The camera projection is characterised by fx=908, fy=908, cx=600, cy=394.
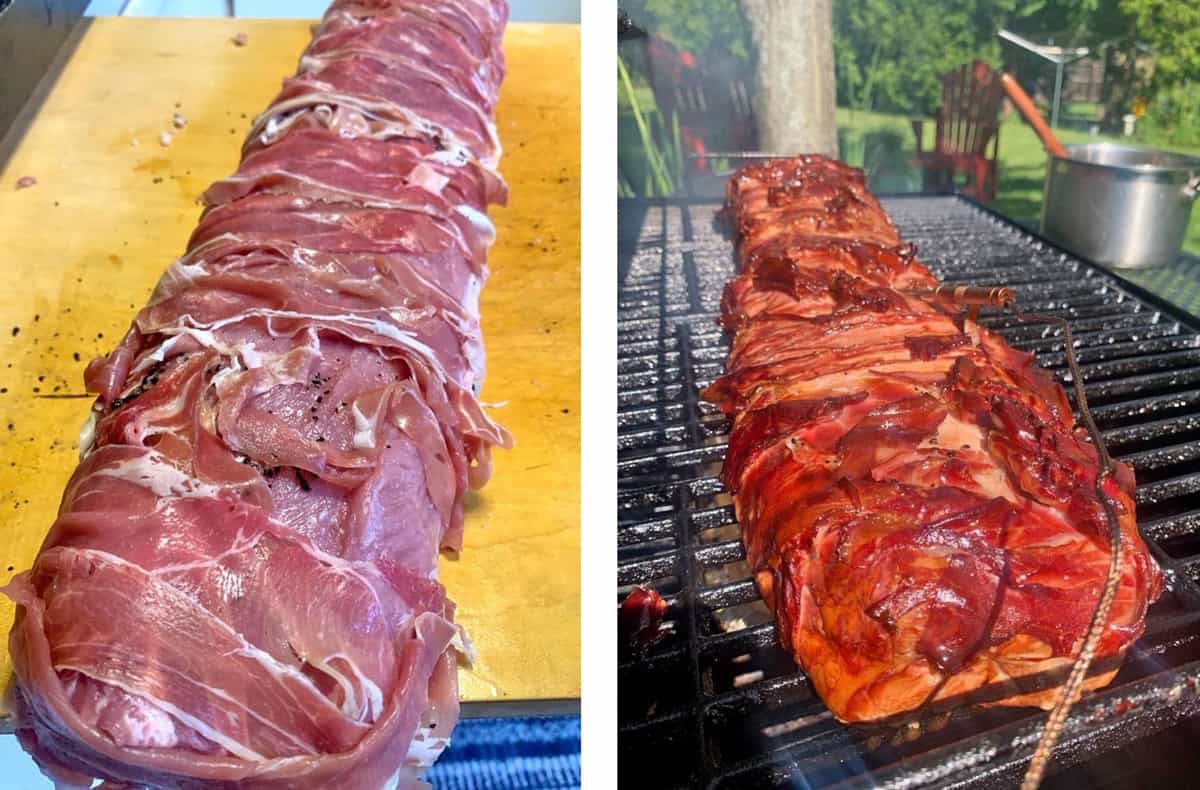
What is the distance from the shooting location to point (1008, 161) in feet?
7.68

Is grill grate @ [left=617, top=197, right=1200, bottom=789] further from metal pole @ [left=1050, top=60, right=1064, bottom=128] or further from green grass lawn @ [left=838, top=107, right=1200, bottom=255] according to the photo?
metal pole @ [left=1050, top=60, right=1064, bottom=128]

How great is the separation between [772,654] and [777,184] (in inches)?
46.5

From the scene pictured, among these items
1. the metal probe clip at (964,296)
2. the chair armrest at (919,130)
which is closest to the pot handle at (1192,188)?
the metal probe clip at (964,296)

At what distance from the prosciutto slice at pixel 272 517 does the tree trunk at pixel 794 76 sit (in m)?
0.72

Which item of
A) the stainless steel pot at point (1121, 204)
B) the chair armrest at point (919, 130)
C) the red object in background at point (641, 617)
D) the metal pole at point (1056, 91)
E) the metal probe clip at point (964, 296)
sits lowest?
the red object in background at point (641, 617)

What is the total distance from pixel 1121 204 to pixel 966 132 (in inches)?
30.1

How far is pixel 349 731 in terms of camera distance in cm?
89

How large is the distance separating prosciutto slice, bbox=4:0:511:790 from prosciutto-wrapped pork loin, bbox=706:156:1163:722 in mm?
397

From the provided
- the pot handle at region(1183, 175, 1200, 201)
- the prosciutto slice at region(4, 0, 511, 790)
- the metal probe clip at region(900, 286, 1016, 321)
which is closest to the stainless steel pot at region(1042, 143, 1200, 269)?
the pot handle at region(1183, 175, 1200, 201)

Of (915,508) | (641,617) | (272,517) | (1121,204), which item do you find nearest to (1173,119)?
(1121,204)

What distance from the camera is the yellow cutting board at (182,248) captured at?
1344 mm

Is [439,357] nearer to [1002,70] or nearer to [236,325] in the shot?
[236,325]

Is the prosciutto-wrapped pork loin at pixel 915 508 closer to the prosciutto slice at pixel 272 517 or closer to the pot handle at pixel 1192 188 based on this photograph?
the prosciutto slice at pixel 272 517

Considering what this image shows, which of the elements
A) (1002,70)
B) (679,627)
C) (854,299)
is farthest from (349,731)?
(1002,70)
